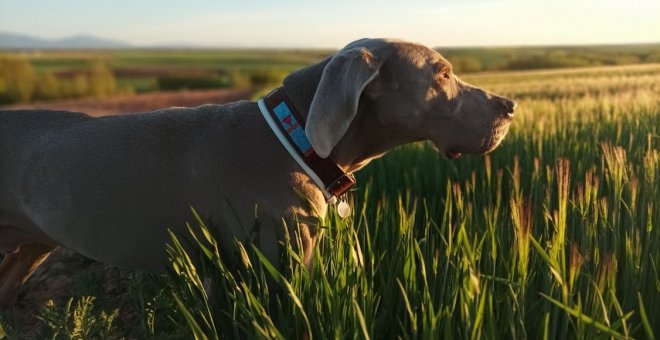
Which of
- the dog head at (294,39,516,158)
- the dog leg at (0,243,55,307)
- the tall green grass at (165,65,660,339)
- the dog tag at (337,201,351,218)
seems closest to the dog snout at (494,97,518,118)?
the dog head at (294,39,516,158)

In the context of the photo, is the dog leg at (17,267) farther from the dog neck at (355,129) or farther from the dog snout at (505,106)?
the dog snout at (505,106)

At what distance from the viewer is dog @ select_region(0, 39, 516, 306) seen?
2.47 metres

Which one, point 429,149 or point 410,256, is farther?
point 429,149

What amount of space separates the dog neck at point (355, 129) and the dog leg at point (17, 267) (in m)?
1.73

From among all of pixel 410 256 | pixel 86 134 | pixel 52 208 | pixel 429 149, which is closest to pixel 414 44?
pixel 410 256

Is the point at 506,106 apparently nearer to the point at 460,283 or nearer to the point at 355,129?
the point at 355,129

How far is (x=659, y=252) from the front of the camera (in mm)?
2230

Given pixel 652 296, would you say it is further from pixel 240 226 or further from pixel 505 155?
pixel 505 155

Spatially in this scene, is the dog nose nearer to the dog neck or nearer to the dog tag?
the dog neck

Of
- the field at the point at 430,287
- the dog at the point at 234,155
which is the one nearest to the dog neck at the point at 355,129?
the dog at the point at 234,155

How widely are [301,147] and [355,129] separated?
29 centimetres

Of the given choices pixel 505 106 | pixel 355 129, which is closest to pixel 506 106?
pixel 505 106

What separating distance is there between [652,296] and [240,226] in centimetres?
149

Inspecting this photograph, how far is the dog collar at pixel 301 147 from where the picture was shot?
248 centimetres
